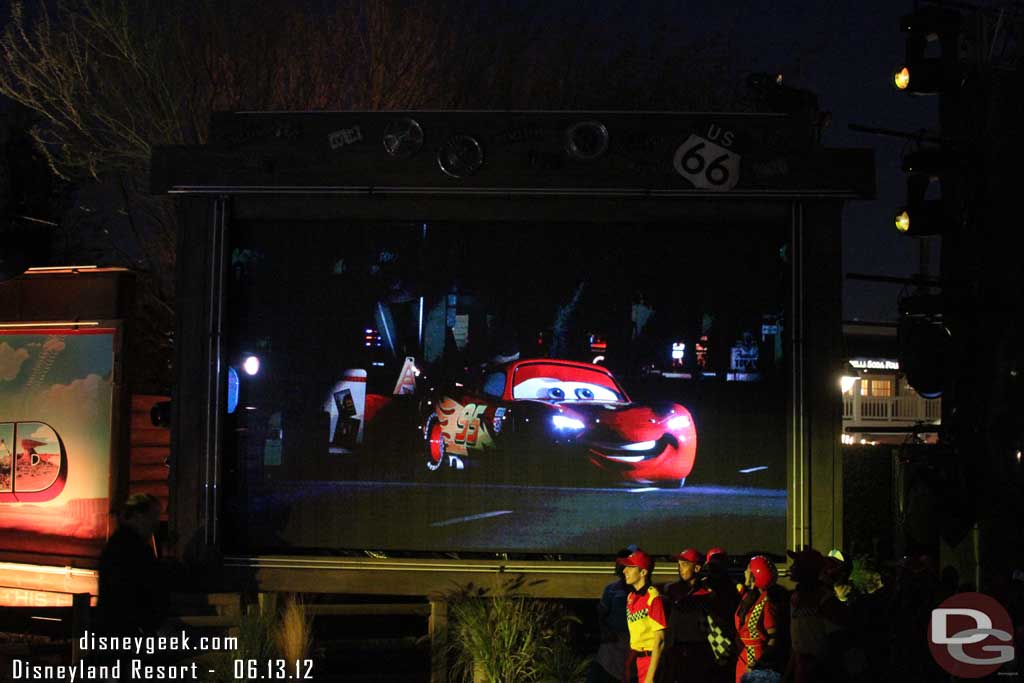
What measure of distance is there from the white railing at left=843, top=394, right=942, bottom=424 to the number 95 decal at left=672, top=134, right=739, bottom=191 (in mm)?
21170

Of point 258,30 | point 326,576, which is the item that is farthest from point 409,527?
point 258,30

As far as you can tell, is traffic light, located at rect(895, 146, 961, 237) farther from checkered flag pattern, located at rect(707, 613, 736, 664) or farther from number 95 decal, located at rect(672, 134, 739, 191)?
checkered flag pattern, located at rect(707, 613, 736, 664)

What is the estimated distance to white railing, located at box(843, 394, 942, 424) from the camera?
32.3m

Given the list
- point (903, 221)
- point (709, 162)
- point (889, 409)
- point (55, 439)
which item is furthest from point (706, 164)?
point (889, 409)

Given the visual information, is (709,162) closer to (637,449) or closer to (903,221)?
(903,221)

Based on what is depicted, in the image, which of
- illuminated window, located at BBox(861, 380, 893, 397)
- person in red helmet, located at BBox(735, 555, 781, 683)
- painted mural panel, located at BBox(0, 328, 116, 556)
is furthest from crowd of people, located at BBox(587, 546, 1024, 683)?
illuminated window, located at BBox(861, 380, 893, 397)

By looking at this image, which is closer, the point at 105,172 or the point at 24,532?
the point at 24,532

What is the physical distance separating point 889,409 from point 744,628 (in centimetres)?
2628

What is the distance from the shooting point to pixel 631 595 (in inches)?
337

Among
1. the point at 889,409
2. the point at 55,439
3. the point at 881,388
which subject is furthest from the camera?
the point at 881,388

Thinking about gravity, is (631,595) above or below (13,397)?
below

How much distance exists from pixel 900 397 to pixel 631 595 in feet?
88.2

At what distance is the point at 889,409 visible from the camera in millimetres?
33156

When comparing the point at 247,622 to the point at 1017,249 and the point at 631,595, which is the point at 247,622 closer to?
the point at 631,595
